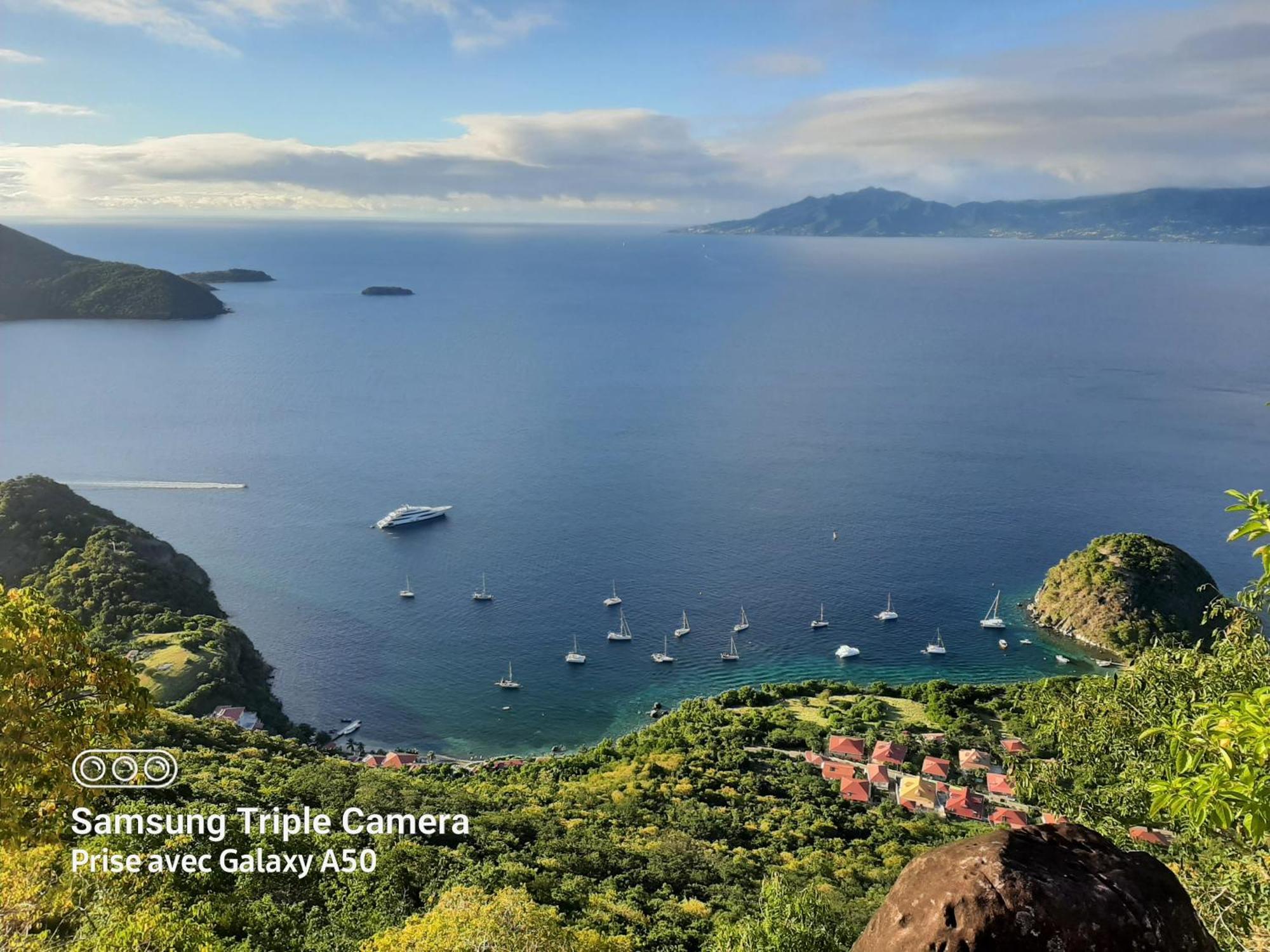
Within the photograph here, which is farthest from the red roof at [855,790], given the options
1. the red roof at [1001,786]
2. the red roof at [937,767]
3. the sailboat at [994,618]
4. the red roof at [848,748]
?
the sailboat at [994,618]

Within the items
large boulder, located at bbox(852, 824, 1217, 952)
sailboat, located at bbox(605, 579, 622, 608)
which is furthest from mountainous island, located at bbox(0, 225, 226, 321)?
large boulder, located at bbox(852, 824, 1217, 952)

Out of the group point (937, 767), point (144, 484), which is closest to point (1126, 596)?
point (937, 767)

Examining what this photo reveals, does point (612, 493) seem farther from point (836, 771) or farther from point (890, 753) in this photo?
point (836, 771)

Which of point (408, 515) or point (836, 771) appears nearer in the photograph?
point (836, 771)

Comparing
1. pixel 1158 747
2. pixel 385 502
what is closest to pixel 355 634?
pixel 385 502

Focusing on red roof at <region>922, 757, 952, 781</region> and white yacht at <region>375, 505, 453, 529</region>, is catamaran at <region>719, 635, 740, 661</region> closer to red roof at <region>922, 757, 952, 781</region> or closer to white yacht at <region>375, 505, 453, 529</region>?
red roof at <region>922, 757, 952, 781</region>
